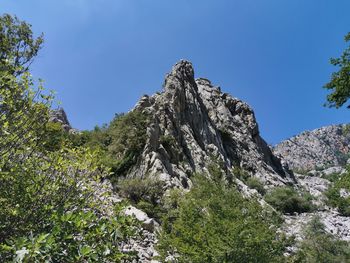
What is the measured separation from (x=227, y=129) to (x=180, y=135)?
57.6ft

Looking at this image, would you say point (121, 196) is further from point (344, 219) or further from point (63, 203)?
point (344, 219)

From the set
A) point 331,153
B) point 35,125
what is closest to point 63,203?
point 35,125

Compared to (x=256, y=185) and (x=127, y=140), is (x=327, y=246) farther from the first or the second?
(x=127, y=140)

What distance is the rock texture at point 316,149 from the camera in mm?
138000

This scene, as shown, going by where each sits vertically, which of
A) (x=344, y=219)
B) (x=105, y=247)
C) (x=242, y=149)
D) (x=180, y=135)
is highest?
(x=242, y=149)

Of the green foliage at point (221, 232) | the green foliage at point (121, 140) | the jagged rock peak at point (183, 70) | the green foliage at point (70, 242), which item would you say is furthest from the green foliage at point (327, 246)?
the jagged rock peak at point (183, 70)

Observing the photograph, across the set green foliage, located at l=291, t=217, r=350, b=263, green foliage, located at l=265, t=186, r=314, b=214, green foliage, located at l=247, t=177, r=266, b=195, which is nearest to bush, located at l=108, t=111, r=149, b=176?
green foliage, located at l=291, t=217, r=350, b=263

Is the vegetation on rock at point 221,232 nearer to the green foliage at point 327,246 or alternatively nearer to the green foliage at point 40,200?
the green foliage at point 40,200

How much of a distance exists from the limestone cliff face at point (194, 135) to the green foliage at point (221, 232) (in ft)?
16.2

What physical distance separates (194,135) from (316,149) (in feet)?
414

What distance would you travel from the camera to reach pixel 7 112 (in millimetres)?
6598

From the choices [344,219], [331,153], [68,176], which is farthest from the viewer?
[331,153]

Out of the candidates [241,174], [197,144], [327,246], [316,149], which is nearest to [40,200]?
[327,246]

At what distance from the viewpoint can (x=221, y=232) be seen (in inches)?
417
